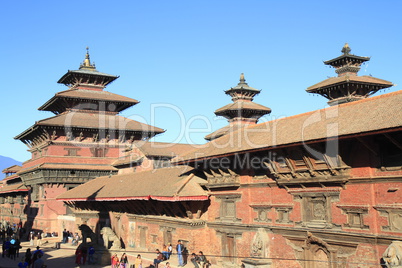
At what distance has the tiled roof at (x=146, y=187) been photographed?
2478 centimetres

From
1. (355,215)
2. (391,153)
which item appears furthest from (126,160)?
(391,153)

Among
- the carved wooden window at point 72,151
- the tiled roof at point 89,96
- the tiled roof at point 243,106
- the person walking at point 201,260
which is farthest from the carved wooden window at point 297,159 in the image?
the tiled roof at point 243,106

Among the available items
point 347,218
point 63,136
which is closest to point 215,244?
point 347,218

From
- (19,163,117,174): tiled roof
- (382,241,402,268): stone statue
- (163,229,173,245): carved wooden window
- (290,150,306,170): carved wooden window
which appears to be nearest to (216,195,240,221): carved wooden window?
(163,229,173,245): carved wooden window

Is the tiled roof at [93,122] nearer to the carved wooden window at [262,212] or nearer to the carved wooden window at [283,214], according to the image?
the carved wooden window at [262,212]

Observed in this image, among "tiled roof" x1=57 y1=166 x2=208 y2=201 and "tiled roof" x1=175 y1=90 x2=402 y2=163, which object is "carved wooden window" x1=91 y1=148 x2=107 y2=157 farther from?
"tiled roof" x1=175 y1=90 x2=402 y2=163

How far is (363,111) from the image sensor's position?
17.9 m

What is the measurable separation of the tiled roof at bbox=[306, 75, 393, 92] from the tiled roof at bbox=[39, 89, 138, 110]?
20.2 metres

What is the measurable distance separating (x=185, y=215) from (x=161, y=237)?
10.4ft

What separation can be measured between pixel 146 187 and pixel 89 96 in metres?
22.6

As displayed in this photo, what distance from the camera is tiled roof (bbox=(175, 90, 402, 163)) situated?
51.7 feet

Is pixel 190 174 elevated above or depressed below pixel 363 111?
below

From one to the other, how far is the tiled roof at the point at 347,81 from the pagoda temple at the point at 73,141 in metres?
18.4

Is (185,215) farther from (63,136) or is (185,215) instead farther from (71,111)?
(71,111)
